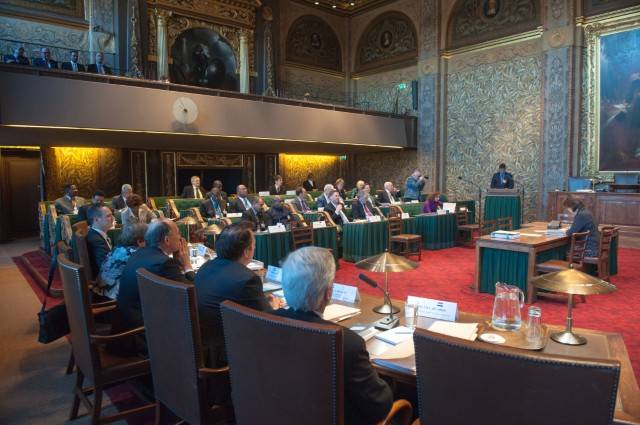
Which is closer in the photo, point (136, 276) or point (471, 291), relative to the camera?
point (136, 276)

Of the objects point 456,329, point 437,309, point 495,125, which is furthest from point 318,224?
point 495,125

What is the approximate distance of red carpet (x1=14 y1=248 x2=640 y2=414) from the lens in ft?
14.0

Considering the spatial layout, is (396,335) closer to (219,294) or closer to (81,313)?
(219,294)

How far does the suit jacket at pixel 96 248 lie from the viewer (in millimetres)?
3668

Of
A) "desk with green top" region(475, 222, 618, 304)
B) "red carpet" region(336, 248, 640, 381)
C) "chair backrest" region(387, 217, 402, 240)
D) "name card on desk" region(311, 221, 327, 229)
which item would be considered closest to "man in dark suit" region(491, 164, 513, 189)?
"red carpet" region(336, 248, 640, 381)

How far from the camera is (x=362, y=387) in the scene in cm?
145

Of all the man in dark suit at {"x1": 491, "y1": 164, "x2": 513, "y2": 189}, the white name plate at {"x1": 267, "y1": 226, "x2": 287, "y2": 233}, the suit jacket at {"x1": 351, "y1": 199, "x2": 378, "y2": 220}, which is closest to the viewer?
the white name plate at {"x1": 267, "y1": 226, "x2": 287, "y2": 233}

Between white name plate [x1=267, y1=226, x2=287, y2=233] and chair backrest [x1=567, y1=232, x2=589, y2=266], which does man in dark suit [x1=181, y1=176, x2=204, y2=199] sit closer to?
white name plate [x1=267, y1=226, x2=287, y2=233]

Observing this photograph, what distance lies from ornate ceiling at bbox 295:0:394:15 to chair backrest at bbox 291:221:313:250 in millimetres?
11158

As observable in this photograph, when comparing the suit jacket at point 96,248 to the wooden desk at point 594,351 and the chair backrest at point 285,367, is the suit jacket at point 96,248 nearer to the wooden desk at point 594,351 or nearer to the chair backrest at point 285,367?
the wooden desk at point 594,351

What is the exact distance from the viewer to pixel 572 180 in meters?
10.2

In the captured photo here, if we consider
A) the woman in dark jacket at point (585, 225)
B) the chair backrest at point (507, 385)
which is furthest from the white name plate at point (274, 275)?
the woman in dark jacket at point (585, 225)

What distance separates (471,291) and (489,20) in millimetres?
9831

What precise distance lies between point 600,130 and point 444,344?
37.2ft
